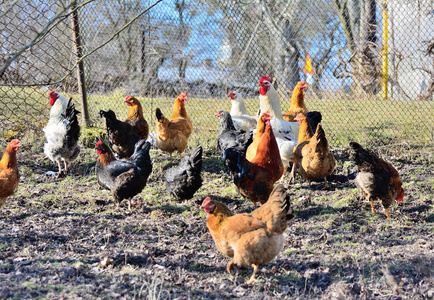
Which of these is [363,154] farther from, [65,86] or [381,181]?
[65,86]

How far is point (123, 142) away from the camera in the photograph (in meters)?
6.32

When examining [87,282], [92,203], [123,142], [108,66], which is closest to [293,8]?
[108,66]

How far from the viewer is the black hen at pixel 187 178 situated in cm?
489

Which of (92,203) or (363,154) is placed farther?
(92,203)

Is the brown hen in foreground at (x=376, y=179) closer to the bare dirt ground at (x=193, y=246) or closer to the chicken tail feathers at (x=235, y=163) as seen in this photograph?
the bare dirt ground at (x=193, y=246)

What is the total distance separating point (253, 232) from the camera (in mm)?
3262

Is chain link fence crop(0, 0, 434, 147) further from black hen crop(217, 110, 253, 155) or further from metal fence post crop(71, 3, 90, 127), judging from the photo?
black hen crop(217, 110, 253, 155)

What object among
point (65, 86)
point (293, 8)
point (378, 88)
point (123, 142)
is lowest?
point (123, 142)

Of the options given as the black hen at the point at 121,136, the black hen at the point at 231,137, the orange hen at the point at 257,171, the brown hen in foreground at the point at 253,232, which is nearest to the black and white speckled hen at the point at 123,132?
the black hen at the point at 121,136

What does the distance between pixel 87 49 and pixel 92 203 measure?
12.9ft

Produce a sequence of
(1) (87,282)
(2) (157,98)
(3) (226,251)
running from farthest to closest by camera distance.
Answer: (2) (157,98), (3) (226,251), (1) (87,282)

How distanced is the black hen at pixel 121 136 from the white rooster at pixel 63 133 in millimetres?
476

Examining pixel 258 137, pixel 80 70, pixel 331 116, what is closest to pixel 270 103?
pixel 258 137

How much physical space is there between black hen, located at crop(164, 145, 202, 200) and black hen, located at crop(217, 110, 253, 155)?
3.55ft
